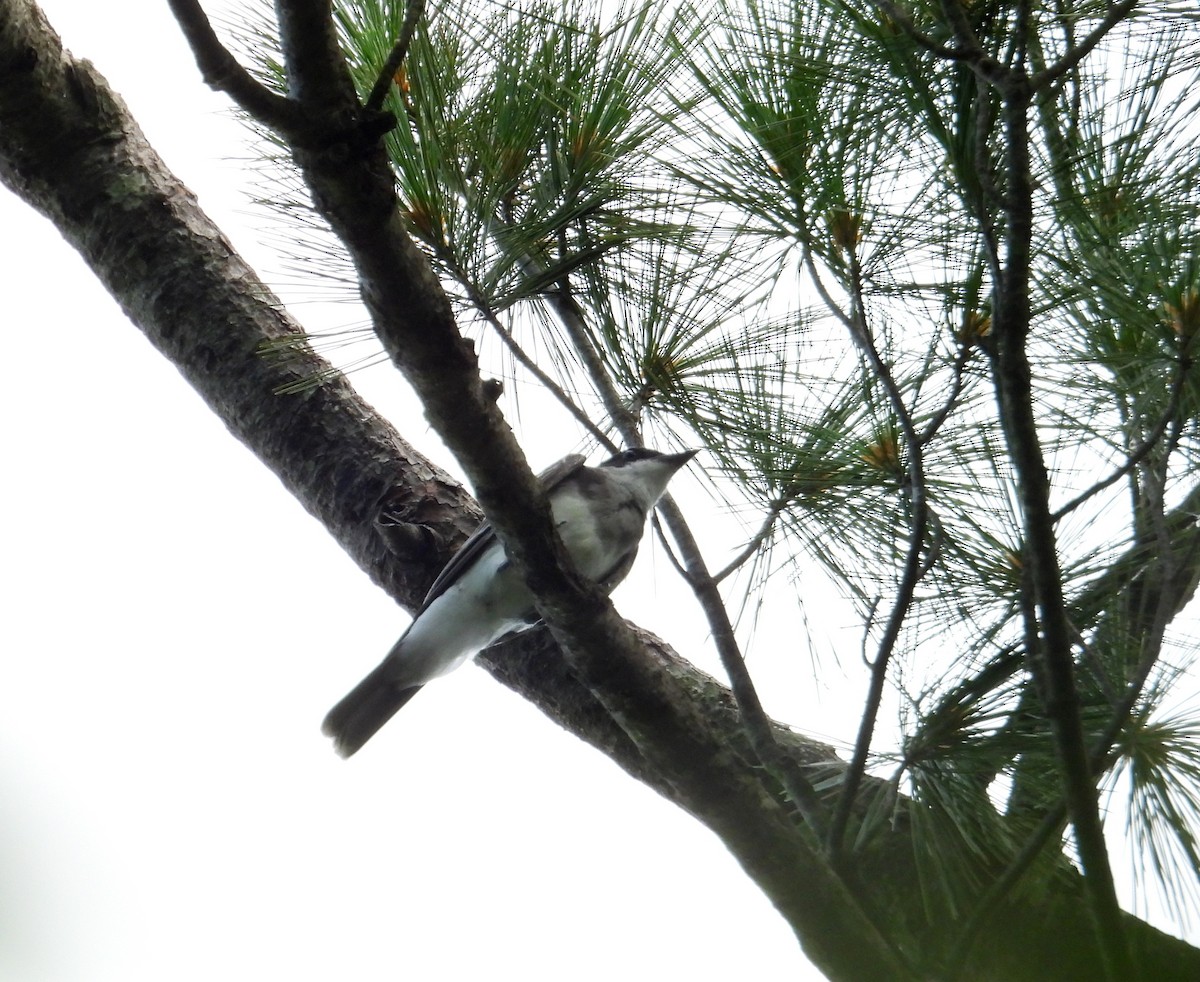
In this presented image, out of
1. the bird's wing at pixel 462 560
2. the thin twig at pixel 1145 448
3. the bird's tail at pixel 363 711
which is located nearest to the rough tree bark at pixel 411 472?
the bird's wing at pixel 462 560

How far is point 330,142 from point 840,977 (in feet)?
5.10

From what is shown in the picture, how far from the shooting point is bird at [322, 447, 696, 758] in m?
2.83

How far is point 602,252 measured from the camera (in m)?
2.11

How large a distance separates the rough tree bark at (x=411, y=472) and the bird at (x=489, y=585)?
0.26ft

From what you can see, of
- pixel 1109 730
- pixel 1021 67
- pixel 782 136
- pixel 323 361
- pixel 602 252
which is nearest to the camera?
pixel 1021 67

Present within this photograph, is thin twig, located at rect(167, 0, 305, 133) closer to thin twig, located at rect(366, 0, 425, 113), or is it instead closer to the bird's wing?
thin twig, located at rect(366, 0, 425, 113)

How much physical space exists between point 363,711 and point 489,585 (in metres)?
0.63

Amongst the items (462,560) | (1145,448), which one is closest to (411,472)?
(462,560)

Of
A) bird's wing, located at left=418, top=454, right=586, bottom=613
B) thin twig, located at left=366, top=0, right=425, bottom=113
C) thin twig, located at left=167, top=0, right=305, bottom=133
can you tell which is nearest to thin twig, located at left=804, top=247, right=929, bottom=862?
thin twig, located at left=366, top=0, right=425, bottom=113

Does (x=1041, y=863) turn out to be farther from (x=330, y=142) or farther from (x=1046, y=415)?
(x=330, y=142)

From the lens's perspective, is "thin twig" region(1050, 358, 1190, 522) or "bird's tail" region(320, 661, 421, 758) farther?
"bird's tail" region(320, 661, 421, 758)

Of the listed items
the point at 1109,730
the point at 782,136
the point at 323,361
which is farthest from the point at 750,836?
the point at 323,361

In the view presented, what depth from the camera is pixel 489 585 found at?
287cm

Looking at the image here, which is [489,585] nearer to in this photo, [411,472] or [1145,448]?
[411,472]
